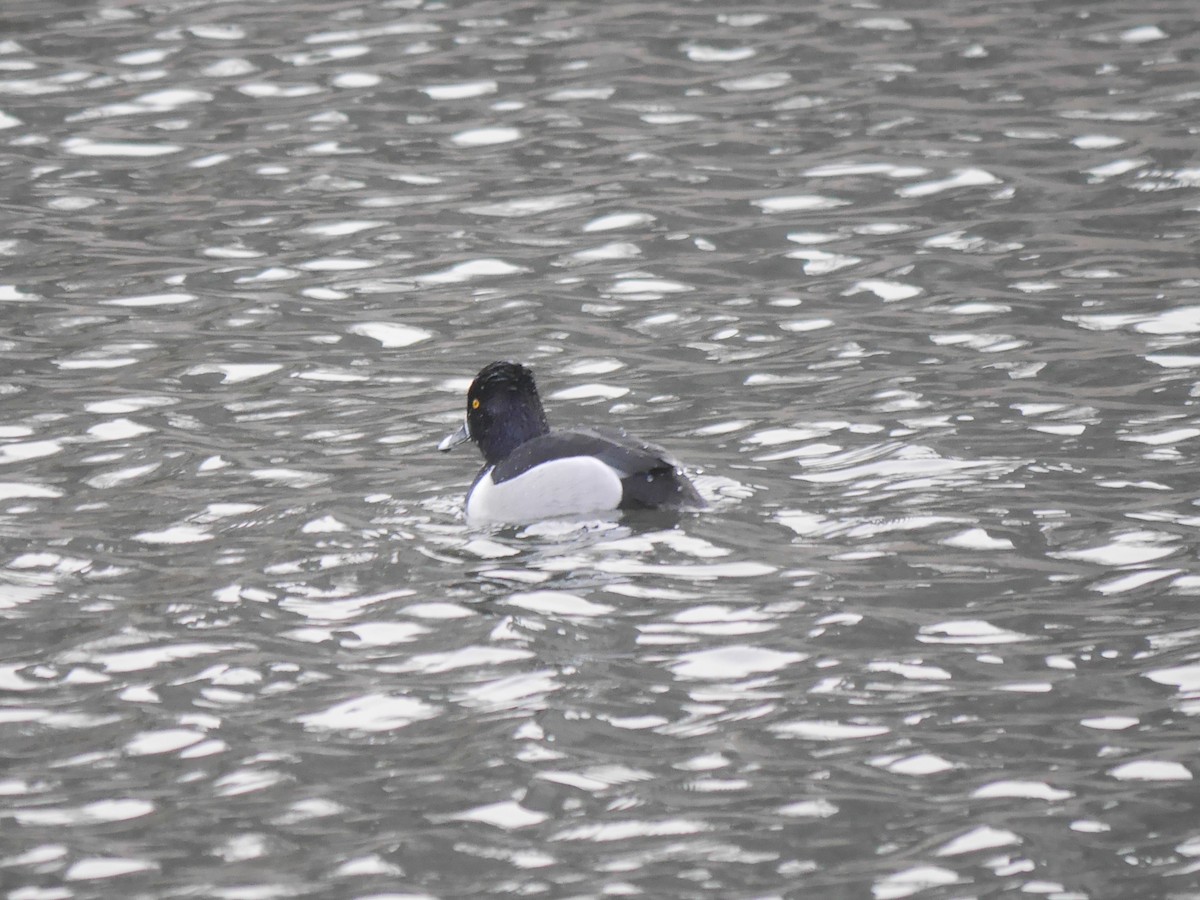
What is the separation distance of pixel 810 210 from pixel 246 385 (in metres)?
4.30

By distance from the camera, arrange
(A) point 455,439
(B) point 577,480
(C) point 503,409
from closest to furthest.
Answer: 1. (B) point 577,480
2. (C) point 503,409
3. (A) point 455,439

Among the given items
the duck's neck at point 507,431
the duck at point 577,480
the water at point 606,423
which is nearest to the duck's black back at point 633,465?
the duck at point 577,480

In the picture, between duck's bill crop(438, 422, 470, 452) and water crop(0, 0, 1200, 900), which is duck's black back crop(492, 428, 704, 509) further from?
duck's bill crop(438, 422, 470, 452)

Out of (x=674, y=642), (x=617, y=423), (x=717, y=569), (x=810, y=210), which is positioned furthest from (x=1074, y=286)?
(x=674, y=642)

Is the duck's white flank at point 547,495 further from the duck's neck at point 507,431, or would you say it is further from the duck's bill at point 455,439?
the duck's bill at point 455,439

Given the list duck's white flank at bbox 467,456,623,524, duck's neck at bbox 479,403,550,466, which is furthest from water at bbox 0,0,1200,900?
duck's neck at bbox 479,403,550,466

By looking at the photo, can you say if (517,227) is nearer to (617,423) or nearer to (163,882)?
(617,423)

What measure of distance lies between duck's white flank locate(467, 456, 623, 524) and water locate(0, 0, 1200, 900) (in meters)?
0.14

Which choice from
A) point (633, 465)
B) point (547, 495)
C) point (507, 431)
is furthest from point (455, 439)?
point (633, 465)

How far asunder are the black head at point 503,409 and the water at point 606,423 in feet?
1.47

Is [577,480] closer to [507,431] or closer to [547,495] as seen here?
[547,495]

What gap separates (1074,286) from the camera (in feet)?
39.3

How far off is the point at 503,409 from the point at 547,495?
797mm

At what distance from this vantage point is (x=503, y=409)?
9.73 m
